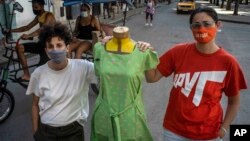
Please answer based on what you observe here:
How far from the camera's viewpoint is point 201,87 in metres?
2.76

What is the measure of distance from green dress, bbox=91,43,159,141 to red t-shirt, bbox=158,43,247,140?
24 cm

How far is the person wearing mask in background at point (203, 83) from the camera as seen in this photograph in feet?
9.01

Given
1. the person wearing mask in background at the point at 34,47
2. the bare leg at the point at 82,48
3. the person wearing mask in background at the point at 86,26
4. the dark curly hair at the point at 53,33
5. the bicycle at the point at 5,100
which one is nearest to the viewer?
the dark curly hair at the point at 53,33

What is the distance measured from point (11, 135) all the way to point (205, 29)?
3.76 meters

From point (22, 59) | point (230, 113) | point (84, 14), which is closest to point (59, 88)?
point (230, 113)

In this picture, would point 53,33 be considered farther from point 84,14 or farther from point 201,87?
point 84,14

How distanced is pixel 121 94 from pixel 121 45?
352 millimetres

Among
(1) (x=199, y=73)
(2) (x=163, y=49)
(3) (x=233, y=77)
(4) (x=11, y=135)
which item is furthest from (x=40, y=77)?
(2) (x=163, y=49)

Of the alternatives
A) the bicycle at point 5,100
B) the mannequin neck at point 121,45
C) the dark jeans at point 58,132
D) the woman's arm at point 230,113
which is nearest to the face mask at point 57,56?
the mannequin neck at point 121,45

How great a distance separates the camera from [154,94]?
25.4ft

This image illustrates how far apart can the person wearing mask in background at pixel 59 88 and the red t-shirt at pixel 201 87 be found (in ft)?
2.39

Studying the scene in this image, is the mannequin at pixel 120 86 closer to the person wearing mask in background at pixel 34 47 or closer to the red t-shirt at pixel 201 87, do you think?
the red t-shirt at pixel 201 87

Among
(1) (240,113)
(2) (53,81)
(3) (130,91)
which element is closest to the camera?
(3) (130,91)

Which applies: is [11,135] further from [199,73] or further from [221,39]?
[221,39]
